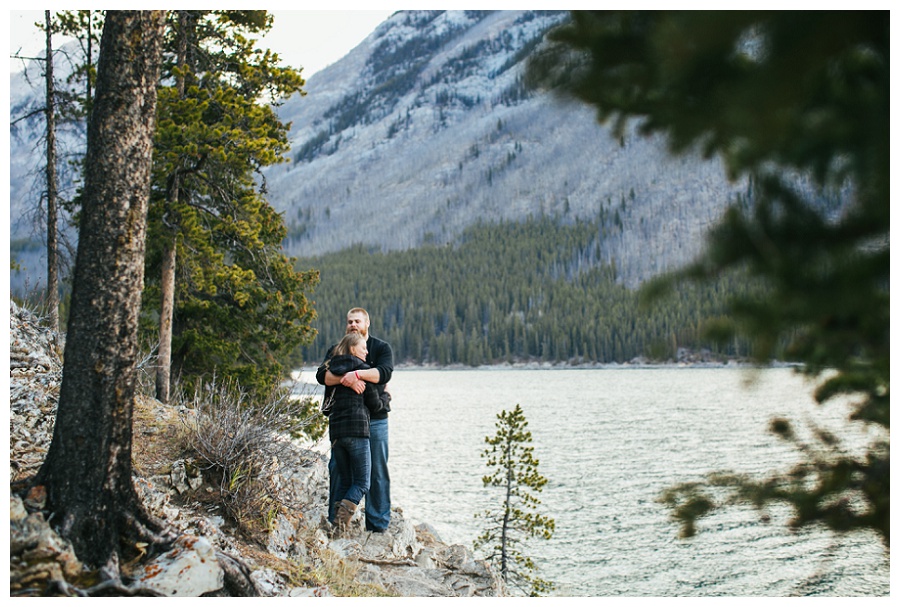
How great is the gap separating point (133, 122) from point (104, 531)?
2.35 metres

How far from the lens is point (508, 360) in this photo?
120125 mm

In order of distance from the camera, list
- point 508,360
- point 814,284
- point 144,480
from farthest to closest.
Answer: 1. point 508,360
2. point 144,480
3. point 814,284

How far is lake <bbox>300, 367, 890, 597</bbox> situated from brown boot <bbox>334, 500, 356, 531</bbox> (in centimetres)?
300

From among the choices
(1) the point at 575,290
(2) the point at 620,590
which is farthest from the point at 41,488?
(1) the point at 575,290

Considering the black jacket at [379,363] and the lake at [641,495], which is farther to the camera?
the lake at [641,495]

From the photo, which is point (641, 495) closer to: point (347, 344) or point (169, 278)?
point (169, 278)

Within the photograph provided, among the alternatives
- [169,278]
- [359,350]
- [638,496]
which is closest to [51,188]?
[169,278]

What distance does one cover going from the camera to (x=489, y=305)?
134 m

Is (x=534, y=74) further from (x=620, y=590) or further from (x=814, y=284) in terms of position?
(x=620, y=590)

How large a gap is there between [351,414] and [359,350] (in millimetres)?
537

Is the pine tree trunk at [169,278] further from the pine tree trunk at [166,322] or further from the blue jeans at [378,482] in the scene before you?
the blue jeans at [378,482]

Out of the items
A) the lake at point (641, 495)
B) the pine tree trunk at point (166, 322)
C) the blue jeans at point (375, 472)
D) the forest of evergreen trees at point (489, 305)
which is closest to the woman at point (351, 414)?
the blue jeans at point (375, 472)

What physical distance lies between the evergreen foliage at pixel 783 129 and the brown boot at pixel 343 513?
15.7 ft

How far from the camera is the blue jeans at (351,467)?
19.3 ft
